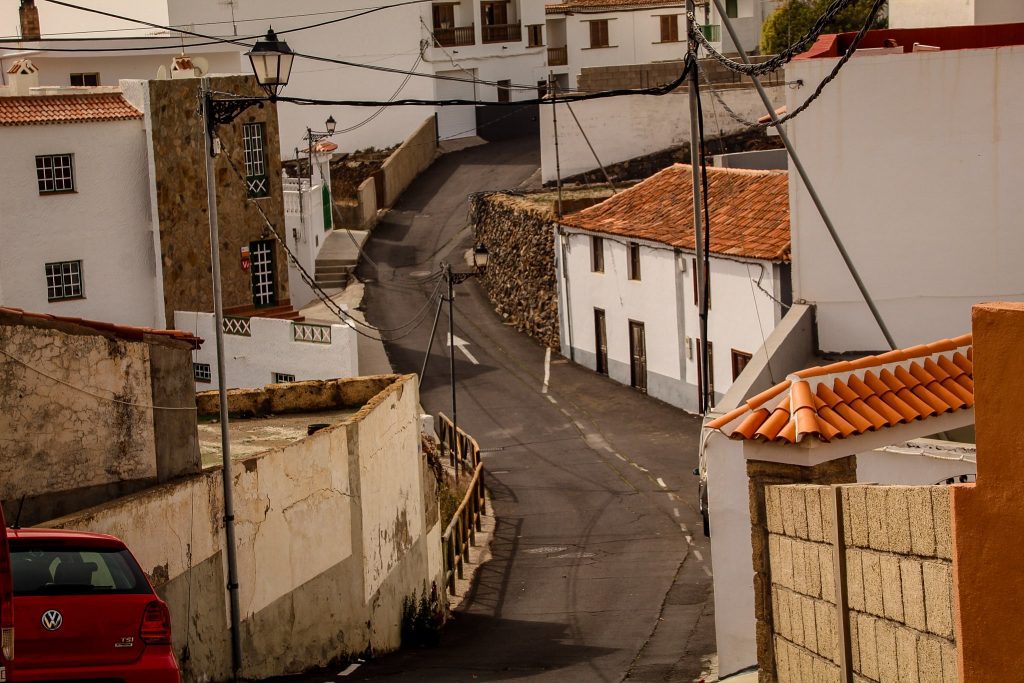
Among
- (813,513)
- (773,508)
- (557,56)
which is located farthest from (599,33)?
(813,513)

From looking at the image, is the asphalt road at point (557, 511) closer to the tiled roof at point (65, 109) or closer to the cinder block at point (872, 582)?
the cinder block at point (872, 582)

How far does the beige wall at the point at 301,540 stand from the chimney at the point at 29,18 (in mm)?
34544

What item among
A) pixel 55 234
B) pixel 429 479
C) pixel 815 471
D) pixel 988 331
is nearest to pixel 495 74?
pixel 55 234

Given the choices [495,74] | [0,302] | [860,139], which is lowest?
[0,302]

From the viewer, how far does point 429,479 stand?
27.7 m

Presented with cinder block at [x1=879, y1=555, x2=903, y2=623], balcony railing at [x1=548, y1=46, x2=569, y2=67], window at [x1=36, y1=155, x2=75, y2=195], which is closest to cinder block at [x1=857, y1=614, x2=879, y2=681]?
cinder block at [x1=879, y1=555, x2=903, y2=623]

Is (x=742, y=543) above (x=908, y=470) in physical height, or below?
below

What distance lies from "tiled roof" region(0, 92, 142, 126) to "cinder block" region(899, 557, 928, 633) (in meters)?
33.4

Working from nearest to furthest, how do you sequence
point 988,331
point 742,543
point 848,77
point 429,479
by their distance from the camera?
point 988,331 → point 742,543 → point 848,77 → point 429,479

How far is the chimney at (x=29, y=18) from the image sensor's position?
171 ft

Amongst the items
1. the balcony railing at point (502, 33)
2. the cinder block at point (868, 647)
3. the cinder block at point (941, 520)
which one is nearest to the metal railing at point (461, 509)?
the cinder block at point (868, 647)

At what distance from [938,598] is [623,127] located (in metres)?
44.8

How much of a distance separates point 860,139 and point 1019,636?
741 inches

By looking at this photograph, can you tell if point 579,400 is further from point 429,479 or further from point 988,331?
point 988,331
